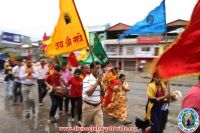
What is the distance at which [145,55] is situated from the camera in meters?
52.0

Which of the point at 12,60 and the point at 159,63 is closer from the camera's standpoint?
the point at 159,63

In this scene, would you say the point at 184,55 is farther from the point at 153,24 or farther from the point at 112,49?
the point at 112,49

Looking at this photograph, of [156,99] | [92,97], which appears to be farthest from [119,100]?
[156,99]

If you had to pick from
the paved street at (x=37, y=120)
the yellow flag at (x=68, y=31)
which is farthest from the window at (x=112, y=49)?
the yellow flag at (x=68, y=31)

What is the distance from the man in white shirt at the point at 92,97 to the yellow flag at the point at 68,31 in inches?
21.2

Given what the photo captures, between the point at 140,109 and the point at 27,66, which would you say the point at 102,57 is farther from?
the point at 140,109

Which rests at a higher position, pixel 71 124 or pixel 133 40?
pixel 133 40

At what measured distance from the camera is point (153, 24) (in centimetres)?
730

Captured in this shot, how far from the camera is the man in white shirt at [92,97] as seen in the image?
673cm

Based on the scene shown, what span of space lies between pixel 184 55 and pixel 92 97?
15.4 ft

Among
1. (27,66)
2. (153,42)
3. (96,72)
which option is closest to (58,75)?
(27,66)

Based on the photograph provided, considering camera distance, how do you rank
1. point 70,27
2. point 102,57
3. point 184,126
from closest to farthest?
point 184,126 → point 70,27 → point 102,57

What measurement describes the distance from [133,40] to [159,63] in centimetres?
5182

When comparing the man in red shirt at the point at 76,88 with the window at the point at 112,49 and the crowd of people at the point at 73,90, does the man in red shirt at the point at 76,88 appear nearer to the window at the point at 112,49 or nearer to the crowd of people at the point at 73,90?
the crowd of people at the point at 73,90
